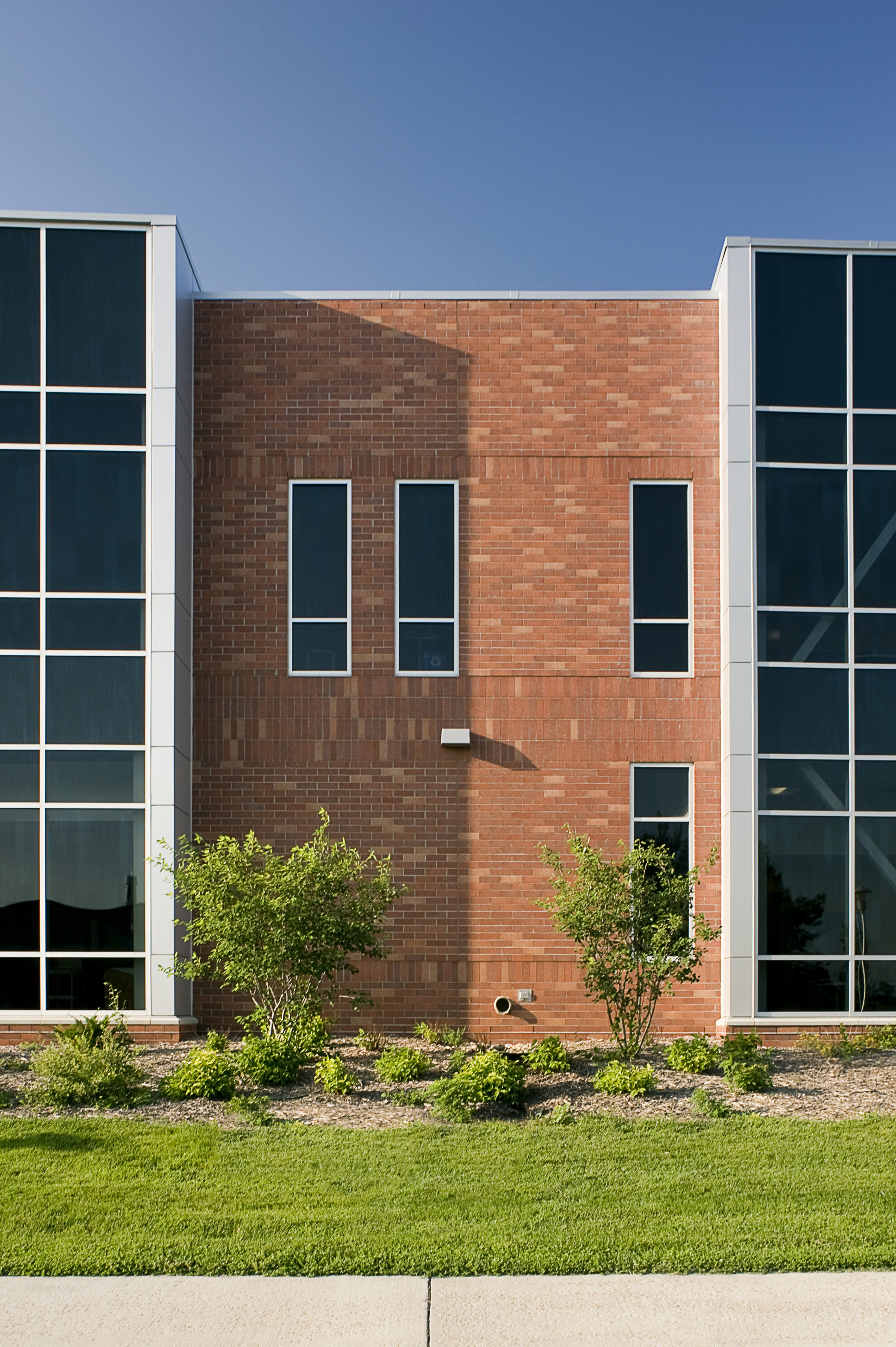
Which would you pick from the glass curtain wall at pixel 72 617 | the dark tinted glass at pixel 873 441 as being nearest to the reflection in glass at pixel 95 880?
the glass curtain wall at pixel 72 617

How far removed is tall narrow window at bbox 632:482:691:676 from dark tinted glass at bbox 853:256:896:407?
8.19ft

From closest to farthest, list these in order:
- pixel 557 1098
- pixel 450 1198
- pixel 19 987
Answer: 1. pixel 450 1198
2. pixel 557 1098
3. pixel 19 987

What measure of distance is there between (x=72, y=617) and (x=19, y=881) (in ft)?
10.1

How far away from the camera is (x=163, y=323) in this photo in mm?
14188

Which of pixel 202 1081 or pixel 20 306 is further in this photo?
pixel 20 306

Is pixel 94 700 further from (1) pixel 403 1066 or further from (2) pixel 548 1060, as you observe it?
(2) pixel 548 1060

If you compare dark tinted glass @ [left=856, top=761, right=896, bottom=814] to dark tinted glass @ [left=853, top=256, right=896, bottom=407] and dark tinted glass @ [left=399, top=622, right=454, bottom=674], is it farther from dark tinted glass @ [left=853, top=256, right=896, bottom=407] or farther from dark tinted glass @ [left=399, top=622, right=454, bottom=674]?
dark tinted glass @ [left=399, top=622, right=454, bottom=674]

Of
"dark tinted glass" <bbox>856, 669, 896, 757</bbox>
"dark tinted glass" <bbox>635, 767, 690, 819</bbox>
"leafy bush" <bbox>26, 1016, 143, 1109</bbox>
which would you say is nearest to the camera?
"leafy bush" <bbox>26, 1016, 143, 1109</bbox>

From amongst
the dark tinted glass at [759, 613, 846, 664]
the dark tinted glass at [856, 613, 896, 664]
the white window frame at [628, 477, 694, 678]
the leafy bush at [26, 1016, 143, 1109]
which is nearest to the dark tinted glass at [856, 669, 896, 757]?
the dark tinted glass at [856, 613, 896, 664]

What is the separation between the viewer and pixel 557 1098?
10.6m

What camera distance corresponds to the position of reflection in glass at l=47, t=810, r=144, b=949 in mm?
13539

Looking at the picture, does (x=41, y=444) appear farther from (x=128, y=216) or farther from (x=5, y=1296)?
(x=5, y=1296)

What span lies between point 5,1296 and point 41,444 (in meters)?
10.1

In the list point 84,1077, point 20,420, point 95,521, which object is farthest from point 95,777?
point 20,420
